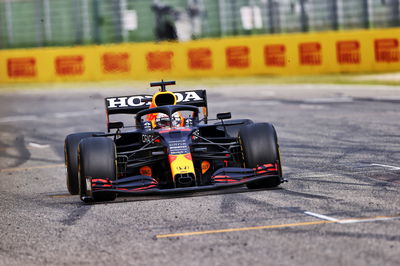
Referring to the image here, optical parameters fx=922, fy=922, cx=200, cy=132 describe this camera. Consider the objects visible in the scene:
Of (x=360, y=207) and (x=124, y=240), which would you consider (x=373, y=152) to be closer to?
(x=360, y=207)

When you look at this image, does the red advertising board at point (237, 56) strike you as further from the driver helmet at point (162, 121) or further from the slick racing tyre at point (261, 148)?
the slick racing tyre at point (261, 148)

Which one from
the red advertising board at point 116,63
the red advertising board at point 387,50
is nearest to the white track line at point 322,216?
the red advertising board at point 387,50

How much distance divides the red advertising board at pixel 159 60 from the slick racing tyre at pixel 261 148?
74.6ft

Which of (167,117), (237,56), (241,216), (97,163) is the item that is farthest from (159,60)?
(241,216)

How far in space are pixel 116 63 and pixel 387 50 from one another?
33.2ft

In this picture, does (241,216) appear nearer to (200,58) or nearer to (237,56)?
(237,56)

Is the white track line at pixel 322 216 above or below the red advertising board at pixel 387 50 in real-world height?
below

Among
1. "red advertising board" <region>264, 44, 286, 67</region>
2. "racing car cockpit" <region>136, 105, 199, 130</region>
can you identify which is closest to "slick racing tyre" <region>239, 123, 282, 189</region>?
"racing car cockpit" <region>136, 105, 199, 130</region>

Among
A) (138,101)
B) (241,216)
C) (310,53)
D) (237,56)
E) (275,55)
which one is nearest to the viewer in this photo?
(241,216)

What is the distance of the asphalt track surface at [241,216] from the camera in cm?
699

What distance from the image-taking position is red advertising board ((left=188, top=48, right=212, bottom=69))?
32.5m

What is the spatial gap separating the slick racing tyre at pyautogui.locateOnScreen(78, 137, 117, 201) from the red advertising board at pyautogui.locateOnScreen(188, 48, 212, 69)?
2263 centimetres

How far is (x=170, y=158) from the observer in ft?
32.9

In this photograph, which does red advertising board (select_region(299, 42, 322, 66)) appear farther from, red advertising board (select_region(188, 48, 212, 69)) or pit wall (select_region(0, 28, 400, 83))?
red advertising board (select_region(188, 48, 212, 69))
